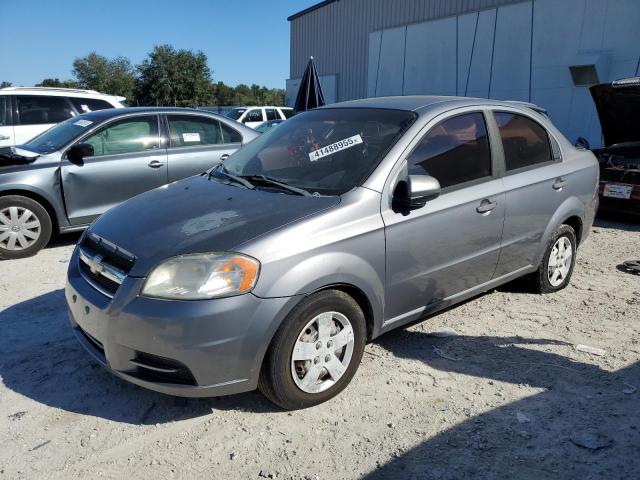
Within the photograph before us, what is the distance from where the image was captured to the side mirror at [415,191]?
292 cm

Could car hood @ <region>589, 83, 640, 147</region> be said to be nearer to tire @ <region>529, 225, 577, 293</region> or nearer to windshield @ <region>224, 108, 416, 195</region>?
tire @ <region>529, 225, 577, 293</region>

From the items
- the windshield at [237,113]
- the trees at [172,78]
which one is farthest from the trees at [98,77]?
the windshield at [237,113]

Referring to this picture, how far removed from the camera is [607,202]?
291 inches

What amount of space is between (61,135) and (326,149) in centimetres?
391

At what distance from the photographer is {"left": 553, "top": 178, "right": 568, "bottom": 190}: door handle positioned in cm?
411

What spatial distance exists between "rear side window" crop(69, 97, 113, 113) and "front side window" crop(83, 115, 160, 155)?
313 centimetres

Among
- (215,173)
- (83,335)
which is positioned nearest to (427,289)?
(215,173)

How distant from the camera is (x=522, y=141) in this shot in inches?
158

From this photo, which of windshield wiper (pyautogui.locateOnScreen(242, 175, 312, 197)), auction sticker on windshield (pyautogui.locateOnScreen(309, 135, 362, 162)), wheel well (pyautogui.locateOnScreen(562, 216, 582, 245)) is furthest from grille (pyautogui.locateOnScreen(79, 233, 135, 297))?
wheel well (pyautogui.locateOnScreen(562, 216, 582, 245))

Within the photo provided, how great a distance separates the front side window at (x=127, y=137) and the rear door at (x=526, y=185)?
13.1 feet

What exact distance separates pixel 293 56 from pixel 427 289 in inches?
919

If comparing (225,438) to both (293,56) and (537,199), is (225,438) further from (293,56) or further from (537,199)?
(293,56)

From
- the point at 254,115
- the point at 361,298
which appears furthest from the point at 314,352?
the point at 254,115

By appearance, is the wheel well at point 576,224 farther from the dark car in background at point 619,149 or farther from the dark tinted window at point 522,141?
the dark car in background at point 619,149
